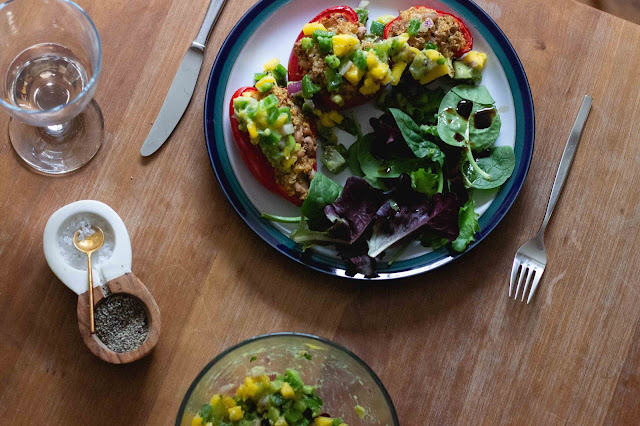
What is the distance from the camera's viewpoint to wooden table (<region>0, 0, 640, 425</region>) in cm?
193

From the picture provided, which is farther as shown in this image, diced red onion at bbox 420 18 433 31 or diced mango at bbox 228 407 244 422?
diced red onion at bbox 420 18 433 31

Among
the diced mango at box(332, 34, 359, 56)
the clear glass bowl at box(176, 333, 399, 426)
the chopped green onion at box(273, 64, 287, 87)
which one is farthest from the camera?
the chopped green onion at box(273, 64, 287, 87)

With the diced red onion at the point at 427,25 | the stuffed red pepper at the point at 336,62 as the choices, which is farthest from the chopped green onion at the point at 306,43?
the diced red onion at the point at 427,25

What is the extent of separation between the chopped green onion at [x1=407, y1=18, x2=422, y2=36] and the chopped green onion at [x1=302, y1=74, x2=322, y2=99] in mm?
308

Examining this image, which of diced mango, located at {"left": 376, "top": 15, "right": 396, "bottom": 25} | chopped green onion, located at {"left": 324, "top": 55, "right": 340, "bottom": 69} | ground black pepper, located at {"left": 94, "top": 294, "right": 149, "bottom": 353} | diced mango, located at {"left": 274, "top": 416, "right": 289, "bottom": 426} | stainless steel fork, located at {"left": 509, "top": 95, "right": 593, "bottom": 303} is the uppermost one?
diced mango, located at {"left": 376, "top": 15, "right": 396, "bottom": 25}

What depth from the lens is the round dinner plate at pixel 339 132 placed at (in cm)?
192

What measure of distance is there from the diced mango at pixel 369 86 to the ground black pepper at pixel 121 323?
2.91 feet

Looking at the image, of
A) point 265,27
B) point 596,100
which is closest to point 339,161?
point 265,27

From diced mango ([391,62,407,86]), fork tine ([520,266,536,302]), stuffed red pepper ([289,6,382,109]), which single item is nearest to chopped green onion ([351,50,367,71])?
stuffed red pepper ([289,6,382,109])

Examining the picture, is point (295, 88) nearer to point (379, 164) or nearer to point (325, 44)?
point (325, 44)

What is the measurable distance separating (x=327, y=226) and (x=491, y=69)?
0.70 metres

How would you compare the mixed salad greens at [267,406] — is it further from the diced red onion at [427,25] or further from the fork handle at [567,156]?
the diced red onion at [427,25]

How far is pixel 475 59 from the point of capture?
6.42 ft

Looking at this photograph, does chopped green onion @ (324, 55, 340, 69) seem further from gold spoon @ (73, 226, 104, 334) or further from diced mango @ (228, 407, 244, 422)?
diced mango @ (228, 407, 244, 422)
